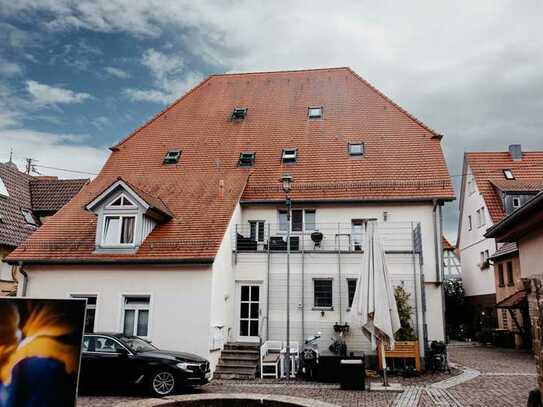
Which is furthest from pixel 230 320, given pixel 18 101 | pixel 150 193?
pixel 18 101

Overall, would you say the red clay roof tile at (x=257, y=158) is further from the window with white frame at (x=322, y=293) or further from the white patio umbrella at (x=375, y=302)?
the white patio umbrella at (x=375, y=302)

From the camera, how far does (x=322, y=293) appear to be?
17.9 meters

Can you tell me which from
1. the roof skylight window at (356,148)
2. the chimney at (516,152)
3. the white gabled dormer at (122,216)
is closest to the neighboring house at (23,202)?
the white gabled dormer at (122,216)

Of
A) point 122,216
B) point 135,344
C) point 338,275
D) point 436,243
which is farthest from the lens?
point 436,243

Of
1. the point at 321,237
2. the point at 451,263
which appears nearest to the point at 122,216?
the point at 321,237

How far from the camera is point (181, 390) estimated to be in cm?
1291

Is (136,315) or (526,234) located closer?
(526,234)

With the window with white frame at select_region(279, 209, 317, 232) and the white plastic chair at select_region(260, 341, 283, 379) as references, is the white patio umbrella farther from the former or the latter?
the window with white frame at select_region(279, 209, 317, 232)

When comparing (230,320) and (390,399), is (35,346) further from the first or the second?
(230,320)

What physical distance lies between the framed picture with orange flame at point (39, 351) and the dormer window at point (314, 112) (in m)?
19.3

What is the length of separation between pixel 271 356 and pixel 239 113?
43.8 feet

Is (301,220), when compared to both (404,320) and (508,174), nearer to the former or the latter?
(404,320)

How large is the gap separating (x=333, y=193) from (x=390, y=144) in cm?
419

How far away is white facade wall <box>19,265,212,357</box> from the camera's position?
51.3 feet
